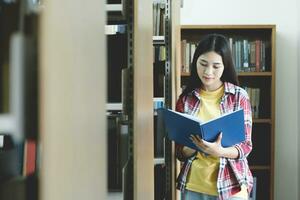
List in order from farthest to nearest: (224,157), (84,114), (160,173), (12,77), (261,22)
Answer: (261,22)
(160,173)
(224,157)
(84,114)
(12,77)

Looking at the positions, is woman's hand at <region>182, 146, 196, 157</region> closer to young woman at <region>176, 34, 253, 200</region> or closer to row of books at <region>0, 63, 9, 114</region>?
young woman at <region>176, 34, 253, 200</region>

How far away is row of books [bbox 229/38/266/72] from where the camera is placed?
3373 mm

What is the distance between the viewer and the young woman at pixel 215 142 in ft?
5.74

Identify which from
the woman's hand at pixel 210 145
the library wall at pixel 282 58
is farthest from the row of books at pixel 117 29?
the library wall at pixel 282 58

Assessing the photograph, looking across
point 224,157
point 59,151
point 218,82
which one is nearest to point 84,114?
point 59,151

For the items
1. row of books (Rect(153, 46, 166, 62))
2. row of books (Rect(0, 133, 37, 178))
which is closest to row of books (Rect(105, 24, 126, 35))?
row of books (Rect(0, 133, 37, 178))

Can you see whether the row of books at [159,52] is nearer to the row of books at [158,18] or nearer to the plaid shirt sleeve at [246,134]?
the row of books at [158,18]

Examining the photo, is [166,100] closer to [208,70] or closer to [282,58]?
Result: [208,70]

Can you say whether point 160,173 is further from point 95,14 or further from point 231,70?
point 95,14

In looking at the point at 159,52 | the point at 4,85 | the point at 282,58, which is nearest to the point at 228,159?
the point at 159,52

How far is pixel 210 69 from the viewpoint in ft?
6.32

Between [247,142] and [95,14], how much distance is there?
1466mm

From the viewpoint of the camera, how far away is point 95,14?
44cm

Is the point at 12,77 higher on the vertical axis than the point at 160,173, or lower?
higher
